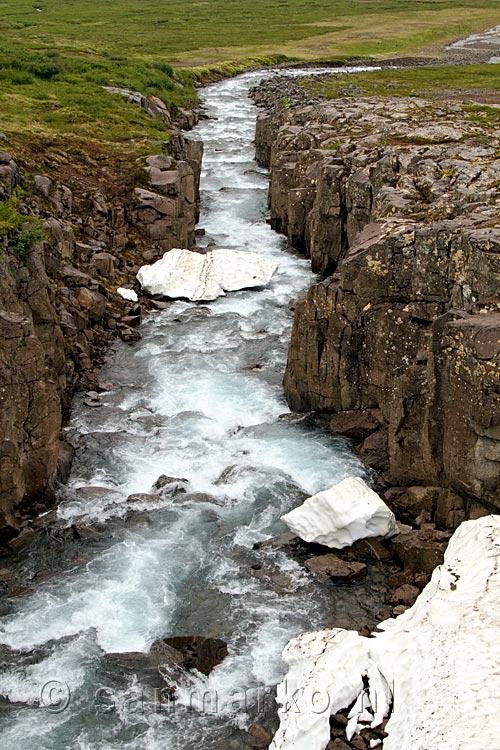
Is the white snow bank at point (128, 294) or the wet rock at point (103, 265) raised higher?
the wet rock at point (103, 265)

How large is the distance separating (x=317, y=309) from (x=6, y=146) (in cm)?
2085

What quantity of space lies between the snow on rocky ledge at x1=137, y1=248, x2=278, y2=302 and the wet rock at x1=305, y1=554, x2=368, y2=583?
17.7 meters

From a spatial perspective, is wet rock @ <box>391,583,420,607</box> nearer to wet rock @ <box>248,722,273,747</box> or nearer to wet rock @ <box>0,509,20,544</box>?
wet rock @ <box>248,722,273,747</box>

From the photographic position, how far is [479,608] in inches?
513

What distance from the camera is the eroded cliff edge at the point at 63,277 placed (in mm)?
19734

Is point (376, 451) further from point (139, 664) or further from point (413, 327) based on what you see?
point (139, 664)

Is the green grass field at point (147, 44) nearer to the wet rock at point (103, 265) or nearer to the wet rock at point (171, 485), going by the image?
the wet rock at point (103, 265)

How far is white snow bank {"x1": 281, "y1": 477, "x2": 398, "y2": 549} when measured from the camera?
18.2 metres

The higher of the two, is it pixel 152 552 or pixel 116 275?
pixel 116 275

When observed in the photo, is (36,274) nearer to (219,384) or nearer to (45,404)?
(45,404)

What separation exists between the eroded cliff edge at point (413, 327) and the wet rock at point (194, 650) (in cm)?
634

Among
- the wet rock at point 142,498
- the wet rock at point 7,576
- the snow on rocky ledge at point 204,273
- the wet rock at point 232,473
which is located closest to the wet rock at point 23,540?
the wet rock at point 7,576

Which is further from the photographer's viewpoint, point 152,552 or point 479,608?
point 152,552

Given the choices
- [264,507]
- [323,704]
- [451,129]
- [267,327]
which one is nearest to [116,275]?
[267,327]
